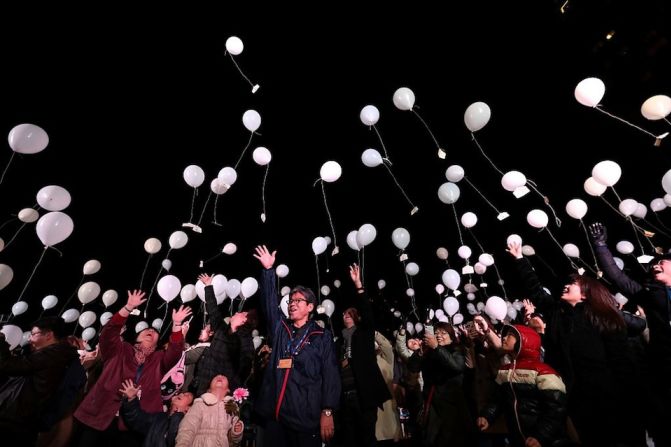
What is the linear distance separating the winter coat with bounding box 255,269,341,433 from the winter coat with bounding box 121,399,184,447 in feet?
3.93

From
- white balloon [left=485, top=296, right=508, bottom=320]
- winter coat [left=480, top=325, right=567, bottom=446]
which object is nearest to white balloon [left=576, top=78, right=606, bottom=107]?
white balloon [left=485, top=296, right=508, bottom=320]

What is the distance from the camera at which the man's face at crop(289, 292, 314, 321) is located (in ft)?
7.87

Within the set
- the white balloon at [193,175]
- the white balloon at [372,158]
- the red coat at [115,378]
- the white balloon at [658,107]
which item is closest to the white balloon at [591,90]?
the white balloon at [658,107]

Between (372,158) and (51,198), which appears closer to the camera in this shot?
(51,198)

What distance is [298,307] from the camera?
2.41m

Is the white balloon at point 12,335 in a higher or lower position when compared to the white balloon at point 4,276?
lower

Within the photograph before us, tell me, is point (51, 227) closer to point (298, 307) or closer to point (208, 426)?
point (208, 426)

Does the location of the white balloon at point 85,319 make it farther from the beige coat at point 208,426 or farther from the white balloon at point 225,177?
the beige coat at point 208,426

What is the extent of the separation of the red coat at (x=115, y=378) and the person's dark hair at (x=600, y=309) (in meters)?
3.77

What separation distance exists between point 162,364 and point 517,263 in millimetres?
3574

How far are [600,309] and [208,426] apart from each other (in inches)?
121

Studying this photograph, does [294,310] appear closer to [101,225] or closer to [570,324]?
[570,324]

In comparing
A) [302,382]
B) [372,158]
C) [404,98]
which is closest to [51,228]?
[302,382]

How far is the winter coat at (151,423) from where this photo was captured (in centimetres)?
276
